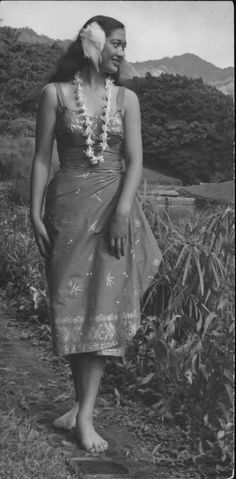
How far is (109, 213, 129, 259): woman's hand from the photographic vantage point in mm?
2760

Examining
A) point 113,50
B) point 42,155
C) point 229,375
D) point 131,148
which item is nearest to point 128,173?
point 131,148

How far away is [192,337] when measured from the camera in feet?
10.5

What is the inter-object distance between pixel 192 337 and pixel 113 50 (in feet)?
3.95

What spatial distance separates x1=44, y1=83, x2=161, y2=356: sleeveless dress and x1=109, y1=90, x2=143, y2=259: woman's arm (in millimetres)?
30

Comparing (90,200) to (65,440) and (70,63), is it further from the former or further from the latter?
(65,440)

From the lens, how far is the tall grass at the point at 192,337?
111 inches

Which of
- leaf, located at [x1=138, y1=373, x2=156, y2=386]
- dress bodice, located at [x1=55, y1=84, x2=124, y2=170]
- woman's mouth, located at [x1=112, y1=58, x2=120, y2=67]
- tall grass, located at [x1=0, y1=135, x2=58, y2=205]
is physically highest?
woman's mouth, located at [x1=112, y1=58, x2=120, y2=67]

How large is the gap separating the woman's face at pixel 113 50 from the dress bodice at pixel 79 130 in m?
0.12

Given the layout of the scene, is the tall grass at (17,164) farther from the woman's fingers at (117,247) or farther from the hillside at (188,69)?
the woman's fingers at (117,247)

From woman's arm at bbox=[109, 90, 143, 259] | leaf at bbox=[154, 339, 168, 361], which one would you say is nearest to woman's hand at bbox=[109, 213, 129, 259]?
woman's arm at bbox=[109, 90, 143, 259]

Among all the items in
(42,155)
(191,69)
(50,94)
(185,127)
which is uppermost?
(191,69)

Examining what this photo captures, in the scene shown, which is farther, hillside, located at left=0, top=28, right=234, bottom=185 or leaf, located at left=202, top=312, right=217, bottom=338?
hillside, located at left=0, top=28, right=234, bottom=185

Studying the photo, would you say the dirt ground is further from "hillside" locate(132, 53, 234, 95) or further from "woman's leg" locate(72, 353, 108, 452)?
"hillside" locate(132, 53, 234, 95)

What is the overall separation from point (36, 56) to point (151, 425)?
222cm
